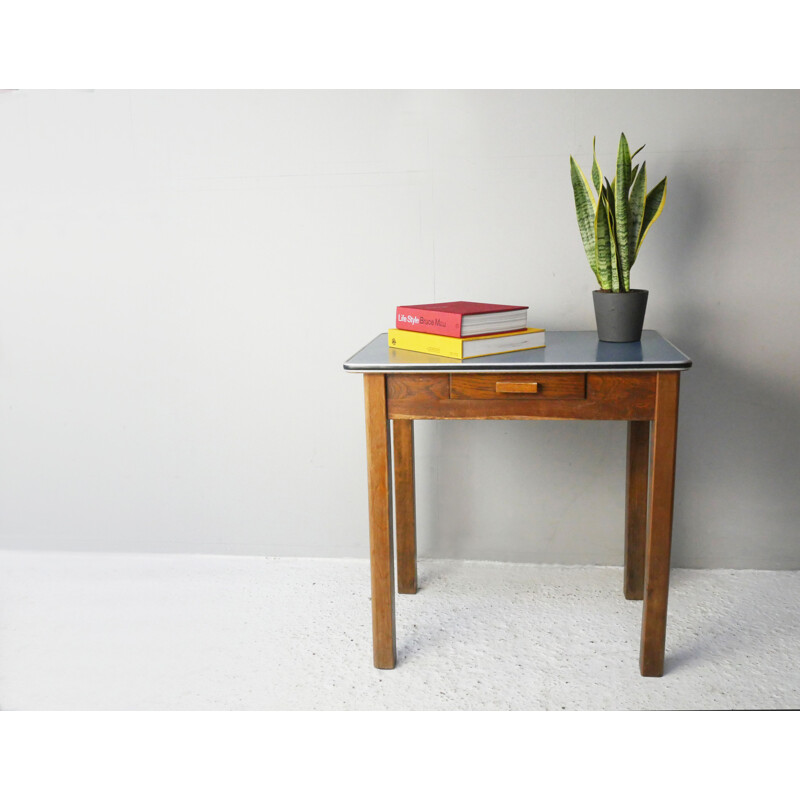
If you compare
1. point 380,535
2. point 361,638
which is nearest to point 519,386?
point 380,535

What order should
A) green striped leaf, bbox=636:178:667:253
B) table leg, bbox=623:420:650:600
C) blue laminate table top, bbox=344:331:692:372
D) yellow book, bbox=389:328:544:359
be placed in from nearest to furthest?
blue laminate table top, bbox=344:331:692:372
yellow book, bbox=389:328:544:359
green striped leaf, bbox=636:178:667:253
table leg, bbox=623:420:650:600

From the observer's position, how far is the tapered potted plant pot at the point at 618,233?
214 cm

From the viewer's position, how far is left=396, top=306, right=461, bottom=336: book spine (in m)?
2.07

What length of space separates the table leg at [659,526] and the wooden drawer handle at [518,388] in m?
0.30

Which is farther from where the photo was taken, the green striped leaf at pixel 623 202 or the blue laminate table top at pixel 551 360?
the green striped leaf at pixel 623 202

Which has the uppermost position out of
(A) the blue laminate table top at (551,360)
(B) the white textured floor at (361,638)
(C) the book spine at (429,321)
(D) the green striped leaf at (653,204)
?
(D) the green striped leaf at (653,204)

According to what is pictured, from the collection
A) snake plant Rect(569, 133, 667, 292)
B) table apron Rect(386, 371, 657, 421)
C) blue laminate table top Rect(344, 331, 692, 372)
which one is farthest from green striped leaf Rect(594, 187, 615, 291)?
table apron Rect(386, 371, 657, 421)

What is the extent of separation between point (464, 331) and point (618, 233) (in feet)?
1.66

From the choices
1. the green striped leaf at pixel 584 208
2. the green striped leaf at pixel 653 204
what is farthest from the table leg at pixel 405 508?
the green striped leaf at pixel 653 204

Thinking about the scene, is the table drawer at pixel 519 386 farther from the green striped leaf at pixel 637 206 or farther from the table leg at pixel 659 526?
the green striped leaf at pixel 637 206

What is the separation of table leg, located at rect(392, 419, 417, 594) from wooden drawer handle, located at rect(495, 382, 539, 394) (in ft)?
1.98

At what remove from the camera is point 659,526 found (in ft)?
6.67

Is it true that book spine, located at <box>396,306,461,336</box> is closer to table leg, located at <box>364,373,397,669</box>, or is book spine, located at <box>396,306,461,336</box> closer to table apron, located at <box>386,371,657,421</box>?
table apron, located at <box>386,371,657,421</box>

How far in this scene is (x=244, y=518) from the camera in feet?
9.52
